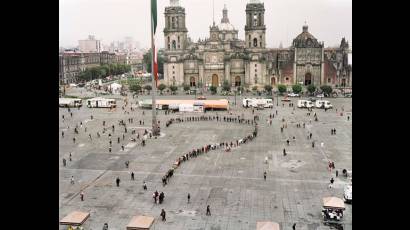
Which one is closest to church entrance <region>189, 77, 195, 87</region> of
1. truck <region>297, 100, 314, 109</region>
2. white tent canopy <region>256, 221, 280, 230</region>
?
truck <region>297, 100, 314, 109</region>

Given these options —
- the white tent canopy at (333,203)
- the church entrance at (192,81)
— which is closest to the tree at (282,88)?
the church entrance at (192,81)

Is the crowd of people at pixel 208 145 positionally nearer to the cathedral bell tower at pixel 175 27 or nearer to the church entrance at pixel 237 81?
the church entrance at pixel 237 81

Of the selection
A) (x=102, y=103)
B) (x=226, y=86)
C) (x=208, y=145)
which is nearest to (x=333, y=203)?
(x=208, y=145)

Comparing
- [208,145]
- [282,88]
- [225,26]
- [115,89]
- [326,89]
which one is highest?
[225,26]

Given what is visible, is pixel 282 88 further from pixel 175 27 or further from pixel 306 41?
pixel 175 27

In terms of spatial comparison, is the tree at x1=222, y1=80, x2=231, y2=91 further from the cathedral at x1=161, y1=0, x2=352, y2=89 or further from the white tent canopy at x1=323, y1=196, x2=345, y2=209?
the white tent canopy at x1=323, y1=196, x2=345, y2=209

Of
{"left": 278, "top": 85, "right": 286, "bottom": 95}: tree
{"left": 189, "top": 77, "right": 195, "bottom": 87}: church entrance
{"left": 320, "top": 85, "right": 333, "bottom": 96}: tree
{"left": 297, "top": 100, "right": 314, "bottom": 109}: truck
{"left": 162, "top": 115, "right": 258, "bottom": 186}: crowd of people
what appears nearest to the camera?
{"left": 162, "top": 115, "right": 258, "bottom": 186}: crowd of people
